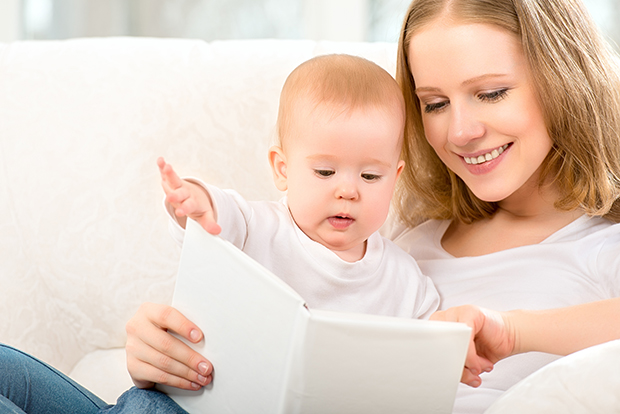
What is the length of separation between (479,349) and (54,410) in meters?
0.61

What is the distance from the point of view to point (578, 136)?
0.98 metres

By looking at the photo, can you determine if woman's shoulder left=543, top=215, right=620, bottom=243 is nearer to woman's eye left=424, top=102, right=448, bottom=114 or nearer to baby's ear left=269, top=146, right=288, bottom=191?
woman's eye left=424, top=102, right=448, bottom=114

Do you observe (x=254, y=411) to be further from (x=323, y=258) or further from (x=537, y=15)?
(x=537, y=15)

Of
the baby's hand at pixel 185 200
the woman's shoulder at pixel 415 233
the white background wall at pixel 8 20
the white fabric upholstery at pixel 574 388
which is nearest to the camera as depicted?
the white fabric upholstery at pixel 574 388

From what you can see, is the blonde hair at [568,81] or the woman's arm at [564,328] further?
the blonde hair at [568,81]

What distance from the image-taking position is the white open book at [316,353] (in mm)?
557

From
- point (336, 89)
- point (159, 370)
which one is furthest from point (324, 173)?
point (159, 370)

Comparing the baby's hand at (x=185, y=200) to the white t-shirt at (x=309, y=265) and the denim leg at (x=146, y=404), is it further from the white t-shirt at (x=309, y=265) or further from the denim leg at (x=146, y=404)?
the denim leg at (x=146, y=404)

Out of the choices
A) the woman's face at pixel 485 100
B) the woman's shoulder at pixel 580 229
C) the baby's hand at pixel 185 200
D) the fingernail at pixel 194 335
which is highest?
the woman's face at pixel 485 100

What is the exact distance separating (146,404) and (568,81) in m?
0.82

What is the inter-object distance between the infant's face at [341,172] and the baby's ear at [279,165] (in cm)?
2

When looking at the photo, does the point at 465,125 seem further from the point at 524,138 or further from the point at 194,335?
the point at 194,335

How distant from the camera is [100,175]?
1193 millimetres

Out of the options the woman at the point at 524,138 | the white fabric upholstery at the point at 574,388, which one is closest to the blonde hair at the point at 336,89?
the woman at the point at 524,138
